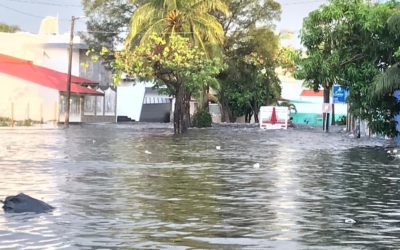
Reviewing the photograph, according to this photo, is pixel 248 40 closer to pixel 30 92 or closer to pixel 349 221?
pixel 30 92

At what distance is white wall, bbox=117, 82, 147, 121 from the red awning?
9666 mm

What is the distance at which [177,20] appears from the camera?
44750 millimetres

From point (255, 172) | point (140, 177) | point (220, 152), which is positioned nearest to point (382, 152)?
point (220, 152)

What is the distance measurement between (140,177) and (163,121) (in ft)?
204

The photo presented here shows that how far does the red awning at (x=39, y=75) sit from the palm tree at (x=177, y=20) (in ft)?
41.4

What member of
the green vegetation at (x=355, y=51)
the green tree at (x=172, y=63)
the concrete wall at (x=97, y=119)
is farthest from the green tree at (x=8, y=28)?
the green vegetation at (x=355, y=51)

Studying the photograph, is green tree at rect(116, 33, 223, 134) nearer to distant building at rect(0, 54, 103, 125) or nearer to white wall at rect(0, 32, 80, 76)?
distant building at rect(0, 54, 103, 125)

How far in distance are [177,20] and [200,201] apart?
32.3m

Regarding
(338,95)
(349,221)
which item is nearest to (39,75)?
(338,95)

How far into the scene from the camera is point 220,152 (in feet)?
90.7

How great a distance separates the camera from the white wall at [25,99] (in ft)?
182

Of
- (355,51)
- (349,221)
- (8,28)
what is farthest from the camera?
(8,28)

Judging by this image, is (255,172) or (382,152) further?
(382,152)

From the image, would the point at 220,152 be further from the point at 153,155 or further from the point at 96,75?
the point at 96,75
